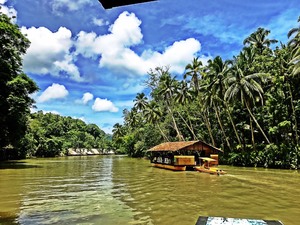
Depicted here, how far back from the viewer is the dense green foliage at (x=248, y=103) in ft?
101

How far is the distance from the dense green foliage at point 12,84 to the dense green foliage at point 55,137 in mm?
13409

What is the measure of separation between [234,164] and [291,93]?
11916mm

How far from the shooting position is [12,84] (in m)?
27.7

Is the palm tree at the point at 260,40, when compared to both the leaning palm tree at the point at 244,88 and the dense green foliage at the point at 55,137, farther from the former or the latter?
the dense green foliage at the point at 55,137

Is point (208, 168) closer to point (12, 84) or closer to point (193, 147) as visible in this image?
point (193, 147)

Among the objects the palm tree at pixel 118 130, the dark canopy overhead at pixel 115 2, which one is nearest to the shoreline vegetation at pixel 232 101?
the dark canopy overhead at pixel 115 2

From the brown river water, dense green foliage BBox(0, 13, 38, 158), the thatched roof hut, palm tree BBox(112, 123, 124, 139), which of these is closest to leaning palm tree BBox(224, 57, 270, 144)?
the thatched roof hut

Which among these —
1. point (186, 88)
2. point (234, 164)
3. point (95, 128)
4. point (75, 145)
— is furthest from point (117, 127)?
point (234, 164)

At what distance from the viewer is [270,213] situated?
10516 mm

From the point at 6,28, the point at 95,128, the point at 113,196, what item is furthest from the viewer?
the point at 95,128

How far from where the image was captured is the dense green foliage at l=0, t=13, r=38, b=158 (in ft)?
89.1

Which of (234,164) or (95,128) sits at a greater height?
(95,128)

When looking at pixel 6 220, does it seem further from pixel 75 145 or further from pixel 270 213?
pixel 75 145

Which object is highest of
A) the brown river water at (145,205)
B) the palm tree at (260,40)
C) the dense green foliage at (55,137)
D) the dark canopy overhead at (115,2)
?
the palm tree at (260,40)
